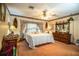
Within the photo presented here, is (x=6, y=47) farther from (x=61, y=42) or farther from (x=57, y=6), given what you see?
(x=57, y=6)

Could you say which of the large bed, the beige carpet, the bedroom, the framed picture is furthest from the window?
the framed picture

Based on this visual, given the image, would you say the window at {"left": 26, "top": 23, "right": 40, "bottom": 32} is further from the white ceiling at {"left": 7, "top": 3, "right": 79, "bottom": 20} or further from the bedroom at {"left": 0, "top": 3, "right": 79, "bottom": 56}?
the white ceiling at {"left": 7, "top": 3, "right": 79, "bottom": 20}

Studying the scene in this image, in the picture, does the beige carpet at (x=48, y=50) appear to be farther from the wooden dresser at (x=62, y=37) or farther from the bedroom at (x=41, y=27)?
the wooden dresser at (x=62, y=37)

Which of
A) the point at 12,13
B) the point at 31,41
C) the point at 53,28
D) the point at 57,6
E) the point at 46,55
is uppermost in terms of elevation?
the point at 57,6

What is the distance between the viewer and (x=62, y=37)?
2.25 meters

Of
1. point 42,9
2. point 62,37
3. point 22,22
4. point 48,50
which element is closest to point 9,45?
point 22,22

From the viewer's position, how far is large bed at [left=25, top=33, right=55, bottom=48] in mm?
2131

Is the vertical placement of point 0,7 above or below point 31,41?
above

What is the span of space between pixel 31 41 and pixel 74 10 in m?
1.07

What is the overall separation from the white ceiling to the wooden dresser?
381 mm

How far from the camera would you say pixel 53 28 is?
225 centimetres

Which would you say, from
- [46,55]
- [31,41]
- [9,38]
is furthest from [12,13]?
[46,55]

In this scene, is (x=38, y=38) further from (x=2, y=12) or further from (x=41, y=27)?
(x=2, y=12)

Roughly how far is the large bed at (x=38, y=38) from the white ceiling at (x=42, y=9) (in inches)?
14.7
